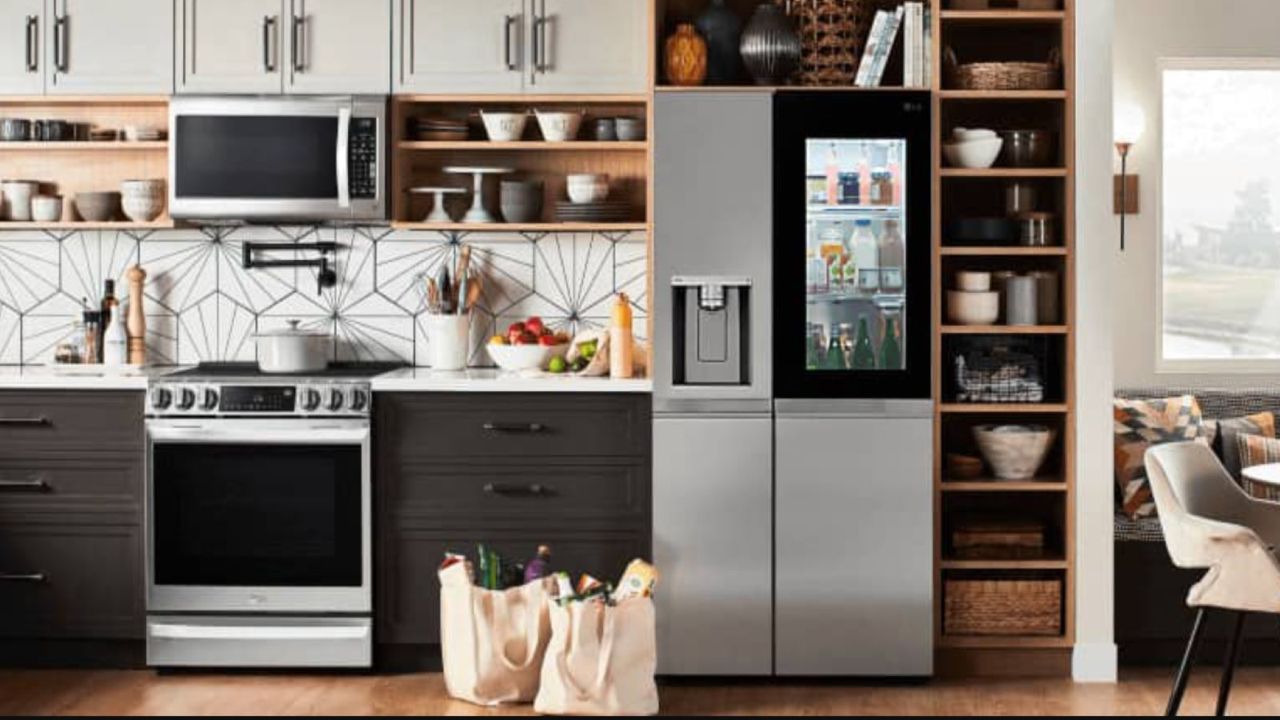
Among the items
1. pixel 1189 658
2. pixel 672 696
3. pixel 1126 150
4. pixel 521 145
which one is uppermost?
pixel 1126 150

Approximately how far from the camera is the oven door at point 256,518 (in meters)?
4.50

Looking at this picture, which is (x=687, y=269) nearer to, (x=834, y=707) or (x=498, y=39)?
(x=498, y=39)

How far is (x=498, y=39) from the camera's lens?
475 centimetres

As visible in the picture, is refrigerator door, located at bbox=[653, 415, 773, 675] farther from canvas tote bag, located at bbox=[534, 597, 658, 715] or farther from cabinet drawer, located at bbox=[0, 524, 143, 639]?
cabinet drawer, located at bbox=[0, 524, 143, 639]

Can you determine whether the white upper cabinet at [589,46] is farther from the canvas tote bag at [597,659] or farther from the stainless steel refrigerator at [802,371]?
the canvas tote bag at [597,659]

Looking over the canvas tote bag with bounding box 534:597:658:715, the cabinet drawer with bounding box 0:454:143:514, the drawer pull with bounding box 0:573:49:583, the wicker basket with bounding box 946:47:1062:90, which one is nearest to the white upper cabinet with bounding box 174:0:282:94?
the cabinet drawer with bounding box 0:454:143:514

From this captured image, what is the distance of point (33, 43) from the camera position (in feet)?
15.8

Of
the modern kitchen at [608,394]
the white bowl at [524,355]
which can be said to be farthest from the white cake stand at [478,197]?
the white bowl at [524,355]

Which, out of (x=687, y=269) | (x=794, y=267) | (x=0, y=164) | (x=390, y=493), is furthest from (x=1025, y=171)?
(x=0, y=164)

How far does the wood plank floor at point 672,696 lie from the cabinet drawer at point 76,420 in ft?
2.22

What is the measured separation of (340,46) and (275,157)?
392mm

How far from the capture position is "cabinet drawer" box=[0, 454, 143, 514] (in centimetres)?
454

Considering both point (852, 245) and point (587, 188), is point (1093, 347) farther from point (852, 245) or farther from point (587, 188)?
point (587, 188)

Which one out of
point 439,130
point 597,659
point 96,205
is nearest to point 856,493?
point 597,659
